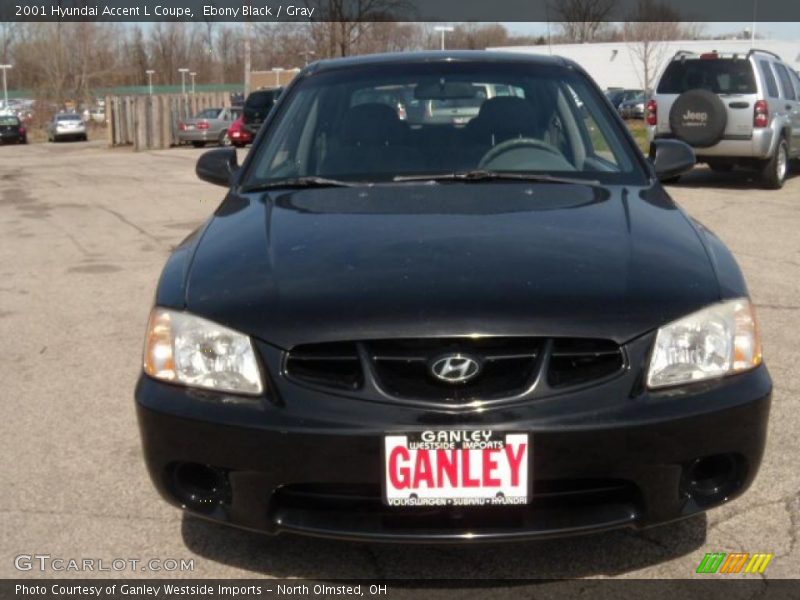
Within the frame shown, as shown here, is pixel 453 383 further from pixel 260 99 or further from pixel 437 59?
pixel 260 99

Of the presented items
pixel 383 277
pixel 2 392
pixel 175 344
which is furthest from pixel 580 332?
pixel 2 392

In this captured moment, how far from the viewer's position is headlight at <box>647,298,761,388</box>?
8.64 ft

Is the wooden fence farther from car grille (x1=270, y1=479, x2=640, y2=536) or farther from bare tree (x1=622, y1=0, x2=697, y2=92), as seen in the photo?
car grille (x1=270, y1=479, x2=640, y2=536)

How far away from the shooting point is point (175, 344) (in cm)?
278

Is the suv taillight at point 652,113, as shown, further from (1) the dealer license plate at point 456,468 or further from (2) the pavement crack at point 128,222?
(1) the dealer license plate at point 456,468

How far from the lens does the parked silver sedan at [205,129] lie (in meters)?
32.4

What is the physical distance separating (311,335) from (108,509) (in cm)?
133

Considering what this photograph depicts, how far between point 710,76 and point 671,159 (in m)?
10.1

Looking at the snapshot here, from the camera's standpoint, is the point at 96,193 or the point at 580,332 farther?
the point at 96,193

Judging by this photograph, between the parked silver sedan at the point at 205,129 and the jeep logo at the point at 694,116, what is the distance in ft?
70.2

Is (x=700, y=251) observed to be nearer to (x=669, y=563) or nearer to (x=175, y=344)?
(x=669, y=563)

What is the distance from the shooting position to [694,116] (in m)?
13.1

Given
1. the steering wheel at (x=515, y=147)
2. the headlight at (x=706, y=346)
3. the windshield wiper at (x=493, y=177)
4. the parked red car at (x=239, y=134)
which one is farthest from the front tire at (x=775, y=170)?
the parked red car at (x=239, y=134)

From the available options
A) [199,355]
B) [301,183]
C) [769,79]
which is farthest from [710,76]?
[199,355]
